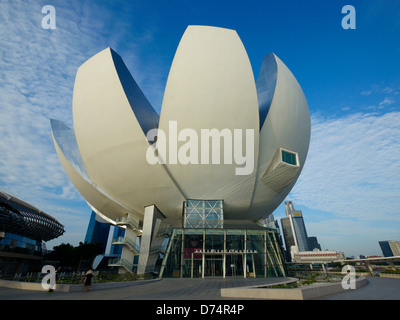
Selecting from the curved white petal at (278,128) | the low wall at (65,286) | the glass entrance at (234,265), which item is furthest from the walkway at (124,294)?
the curved white petal at (278,128)

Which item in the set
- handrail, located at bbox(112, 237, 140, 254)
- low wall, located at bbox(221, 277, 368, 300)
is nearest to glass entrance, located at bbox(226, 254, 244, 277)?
handrail, located at bbox(112, 237, 140, 254)

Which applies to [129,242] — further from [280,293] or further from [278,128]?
[280,293]

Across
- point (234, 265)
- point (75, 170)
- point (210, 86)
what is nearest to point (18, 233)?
point (75, 170)

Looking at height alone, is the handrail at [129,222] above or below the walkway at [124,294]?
above

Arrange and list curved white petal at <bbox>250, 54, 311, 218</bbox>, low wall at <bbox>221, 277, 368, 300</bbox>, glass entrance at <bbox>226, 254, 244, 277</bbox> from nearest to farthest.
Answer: low wall at <bbox>221, 277, 368, 300</bbox>, glass entrance at <bbox>226, 254, 244, 277</bbox>, curved white petal at <bbox>250, 54, 311, 218</bbox>

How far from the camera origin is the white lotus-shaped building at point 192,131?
19594mm

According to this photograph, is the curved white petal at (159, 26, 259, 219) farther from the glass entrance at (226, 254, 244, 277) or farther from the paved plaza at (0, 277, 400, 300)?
the paved plaza at (0, 277, 400, 300)

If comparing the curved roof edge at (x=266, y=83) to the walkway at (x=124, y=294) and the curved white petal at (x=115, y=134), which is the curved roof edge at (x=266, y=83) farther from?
the walkway at (x=124, y=294)

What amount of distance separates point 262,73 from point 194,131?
533 inches

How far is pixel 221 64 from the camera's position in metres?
19.5

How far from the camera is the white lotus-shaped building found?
19594 mm

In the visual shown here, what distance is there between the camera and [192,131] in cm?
2014

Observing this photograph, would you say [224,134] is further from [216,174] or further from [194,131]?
[216,174]
